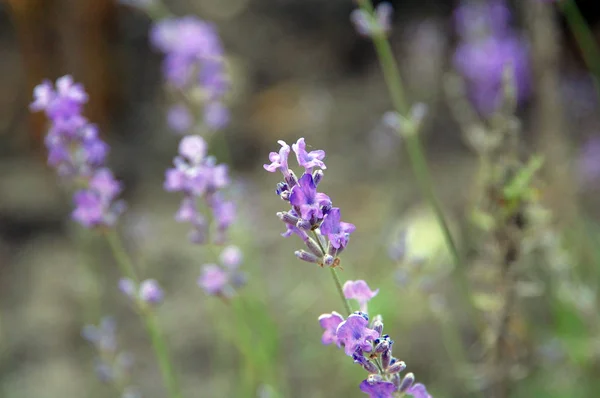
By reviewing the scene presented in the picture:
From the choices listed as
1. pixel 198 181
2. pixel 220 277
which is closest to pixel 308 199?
pixel 198 181

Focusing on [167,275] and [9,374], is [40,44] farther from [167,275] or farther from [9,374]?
[9,374]

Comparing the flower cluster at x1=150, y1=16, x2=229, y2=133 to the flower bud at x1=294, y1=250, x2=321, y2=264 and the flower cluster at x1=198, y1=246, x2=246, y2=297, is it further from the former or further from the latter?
the flower bud at x1=294, y1=250, x2=321, y2=264

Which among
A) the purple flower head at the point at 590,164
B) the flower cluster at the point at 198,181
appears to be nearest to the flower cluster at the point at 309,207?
the flower cluster at the point at 198,181

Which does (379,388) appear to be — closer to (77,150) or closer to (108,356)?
(77,150)

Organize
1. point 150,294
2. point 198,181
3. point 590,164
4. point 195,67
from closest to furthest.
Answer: point 198,181
point 150,294
point 195,67
point 590,164

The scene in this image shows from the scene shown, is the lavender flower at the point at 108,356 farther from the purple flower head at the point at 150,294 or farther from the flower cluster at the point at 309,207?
the flower cluster at the point at 309,207
